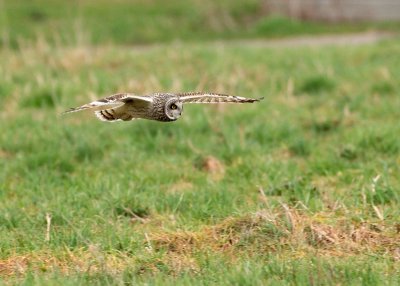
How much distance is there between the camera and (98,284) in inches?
188

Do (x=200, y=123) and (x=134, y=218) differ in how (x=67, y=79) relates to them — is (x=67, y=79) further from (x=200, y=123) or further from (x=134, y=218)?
(x=134, y=218)

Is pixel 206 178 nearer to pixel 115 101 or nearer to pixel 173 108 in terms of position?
pixel 173 108

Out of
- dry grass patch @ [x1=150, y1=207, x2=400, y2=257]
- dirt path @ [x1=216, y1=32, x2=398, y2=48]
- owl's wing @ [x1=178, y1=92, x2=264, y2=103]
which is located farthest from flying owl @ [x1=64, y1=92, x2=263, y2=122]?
dirt path @ [x1=216, y1=32, x2=398, y2=48]

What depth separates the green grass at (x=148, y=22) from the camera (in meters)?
19.1

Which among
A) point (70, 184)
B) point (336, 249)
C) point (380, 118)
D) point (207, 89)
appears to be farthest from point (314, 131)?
point (336, 249)

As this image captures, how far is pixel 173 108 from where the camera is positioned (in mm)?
6176

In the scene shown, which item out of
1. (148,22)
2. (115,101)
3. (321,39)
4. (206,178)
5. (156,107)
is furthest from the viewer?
(148,22)

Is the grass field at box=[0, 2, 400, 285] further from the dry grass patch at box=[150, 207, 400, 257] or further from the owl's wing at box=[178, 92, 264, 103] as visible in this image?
the owl's wing at box=[178, 92, 264, 103]

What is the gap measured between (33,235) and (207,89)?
16.3ft

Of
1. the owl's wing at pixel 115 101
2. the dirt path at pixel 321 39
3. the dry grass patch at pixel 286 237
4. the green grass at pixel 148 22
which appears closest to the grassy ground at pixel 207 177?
the dry grass patch at pixel 286 237

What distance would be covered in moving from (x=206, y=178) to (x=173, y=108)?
4.27ft

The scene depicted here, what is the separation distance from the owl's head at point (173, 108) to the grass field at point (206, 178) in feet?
2.30

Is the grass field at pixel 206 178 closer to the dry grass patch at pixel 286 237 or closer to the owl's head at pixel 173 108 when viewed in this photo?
the dry grass patch at pixel 286 237

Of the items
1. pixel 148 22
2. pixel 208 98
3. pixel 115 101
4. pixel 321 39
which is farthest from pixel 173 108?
pixel 148 22
